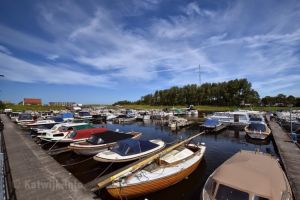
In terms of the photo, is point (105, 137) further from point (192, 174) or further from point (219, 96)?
point (219, 96)

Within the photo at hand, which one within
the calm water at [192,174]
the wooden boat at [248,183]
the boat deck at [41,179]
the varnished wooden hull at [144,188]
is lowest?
the calm water at [192,174]

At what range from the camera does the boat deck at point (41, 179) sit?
8555 millimetres

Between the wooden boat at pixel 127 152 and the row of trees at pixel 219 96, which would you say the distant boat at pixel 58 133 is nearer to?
the wooden boat at pixel 127 152

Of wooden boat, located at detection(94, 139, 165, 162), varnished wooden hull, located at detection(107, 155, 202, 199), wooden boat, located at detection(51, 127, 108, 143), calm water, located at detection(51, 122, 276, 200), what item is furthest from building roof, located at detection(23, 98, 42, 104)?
varnished wooden hull, located at detection(107, 155, 202, 199)

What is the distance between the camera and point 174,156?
13.2m

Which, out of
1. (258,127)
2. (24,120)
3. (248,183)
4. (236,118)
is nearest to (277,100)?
(236,118)

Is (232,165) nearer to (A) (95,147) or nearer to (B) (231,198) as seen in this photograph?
(B) (231,198)

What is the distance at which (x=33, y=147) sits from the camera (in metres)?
17.4

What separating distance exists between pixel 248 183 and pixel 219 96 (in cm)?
10694

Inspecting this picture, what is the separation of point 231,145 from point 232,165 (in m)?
16.2

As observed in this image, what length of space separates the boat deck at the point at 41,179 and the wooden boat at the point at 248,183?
18.9 ft

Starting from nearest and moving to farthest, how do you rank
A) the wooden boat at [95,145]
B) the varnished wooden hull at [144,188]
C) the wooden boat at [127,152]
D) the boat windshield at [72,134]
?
the varnished wooden hull at [144,188], the wooden boat at [127,152], the wooden boat at [95,145], the boat windshield at [72,134]

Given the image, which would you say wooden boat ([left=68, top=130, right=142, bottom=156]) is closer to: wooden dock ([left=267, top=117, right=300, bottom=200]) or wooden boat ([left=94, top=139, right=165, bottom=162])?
wooden boat ([left=94, top=139, right=165, bottom=162])

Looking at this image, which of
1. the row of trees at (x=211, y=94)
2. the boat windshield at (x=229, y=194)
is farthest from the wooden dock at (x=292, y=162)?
the row of trees at (x=211, y=94)
